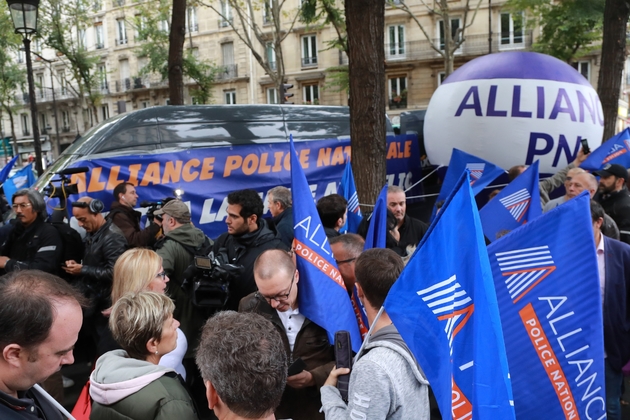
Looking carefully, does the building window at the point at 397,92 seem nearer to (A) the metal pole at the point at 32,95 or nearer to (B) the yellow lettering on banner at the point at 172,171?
(A) the metal pole at the point at 32,95

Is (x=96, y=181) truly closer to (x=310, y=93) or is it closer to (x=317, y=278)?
(x=317, y=278)

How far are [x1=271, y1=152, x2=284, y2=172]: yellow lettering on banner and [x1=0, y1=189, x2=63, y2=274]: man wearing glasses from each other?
357cm

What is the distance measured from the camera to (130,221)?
17.2 ft

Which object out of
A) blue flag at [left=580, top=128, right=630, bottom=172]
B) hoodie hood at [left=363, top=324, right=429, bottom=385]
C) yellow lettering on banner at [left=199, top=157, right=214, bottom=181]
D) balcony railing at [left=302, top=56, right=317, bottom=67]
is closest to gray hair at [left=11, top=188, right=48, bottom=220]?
yellow lettering on banner at [left=199, top=157, right=214, bottom=181]

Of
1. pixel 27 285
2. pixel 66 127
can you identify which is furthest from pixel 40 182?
pixel 66 127

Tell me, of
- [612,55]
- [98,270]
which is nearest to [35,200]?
[98,270]

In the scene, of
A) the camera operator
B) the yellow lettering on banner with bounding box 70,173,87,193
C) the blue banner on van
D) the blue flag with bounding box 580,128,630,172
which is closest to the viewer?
the camera operator

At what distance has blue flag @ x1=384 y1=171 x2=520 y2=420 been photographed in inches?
71.7

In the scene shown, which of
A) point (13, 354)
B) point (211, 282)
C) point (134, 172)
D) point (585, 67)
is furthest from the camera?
point (585, 67)

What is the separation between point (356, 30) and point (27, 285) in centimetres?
430

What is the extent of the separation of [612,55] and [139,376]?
10133mm

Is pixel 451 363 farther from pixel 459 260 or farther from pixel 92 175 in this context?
pixel 92 175

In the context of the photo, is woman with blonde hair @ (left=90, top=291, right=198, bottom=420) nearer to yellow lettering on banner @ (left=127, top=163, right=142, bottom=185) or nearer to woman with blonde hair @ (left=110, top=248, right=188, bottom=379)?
woman with blonde hair @ (left=110, top=248, right=188, bottom=379)

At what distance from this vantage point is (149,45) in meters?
27.7
